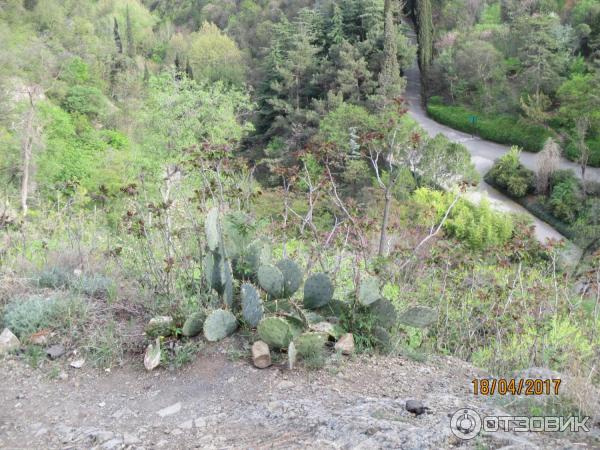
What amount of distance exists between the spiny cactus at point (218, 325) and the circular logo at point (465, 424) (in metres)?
1.33

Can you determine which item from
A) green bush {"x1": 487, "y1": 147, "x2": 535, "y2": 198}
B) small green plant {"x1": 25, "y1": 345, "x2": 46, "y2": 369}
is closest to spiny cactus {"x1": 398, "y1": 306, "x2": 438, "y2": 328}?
small green plant {"x1": 25, "y1": 345, "x2": 46, "y2": 369}

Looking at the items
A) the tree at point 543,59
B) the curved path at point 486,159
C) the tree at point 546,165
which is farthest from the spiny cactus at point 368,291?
the tree at point 543,59

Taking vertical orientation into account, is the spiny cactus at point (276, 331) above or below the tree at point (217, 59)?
below

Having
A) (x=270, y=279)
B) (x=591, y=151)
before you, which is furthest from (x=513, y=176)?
(x=270, y=279)

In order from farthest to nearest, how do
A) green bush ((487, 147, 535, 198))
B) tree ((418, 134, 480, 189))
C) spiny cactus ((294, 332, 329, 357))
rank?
green bush ((487, 147, 535, 198)) → tree ((418, 134, 480, 189)) → spiny cactus ((294, 332, 329, 357))

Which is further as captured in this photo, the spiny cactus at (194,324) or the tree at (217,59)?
the tree at (217,59)

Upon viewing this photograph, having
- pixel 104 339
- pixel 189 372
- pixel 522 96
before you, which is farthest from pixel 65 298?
pixel 522 96

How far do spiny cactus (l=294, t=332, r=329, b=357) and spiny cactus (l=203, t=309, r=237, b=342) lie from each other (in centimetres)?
44

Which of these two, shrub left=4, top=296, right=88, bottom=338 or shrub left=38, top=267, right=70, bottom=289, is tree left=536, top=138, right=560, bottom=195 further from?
shrub left=4, top=296, right=88, bottom=338

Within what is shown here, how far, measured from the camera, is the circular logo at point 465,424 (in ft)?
7.66

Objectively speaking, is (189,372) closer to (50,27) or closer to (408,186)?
(408,186)

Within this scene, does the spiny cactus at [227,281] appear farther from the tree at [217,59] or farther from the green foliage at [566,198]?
the tree at [217,59]

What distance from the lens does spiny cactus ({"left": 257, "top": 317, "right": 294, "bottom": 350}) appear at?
2984 mm

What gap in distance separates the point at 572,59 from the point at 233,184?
22.1 metres
